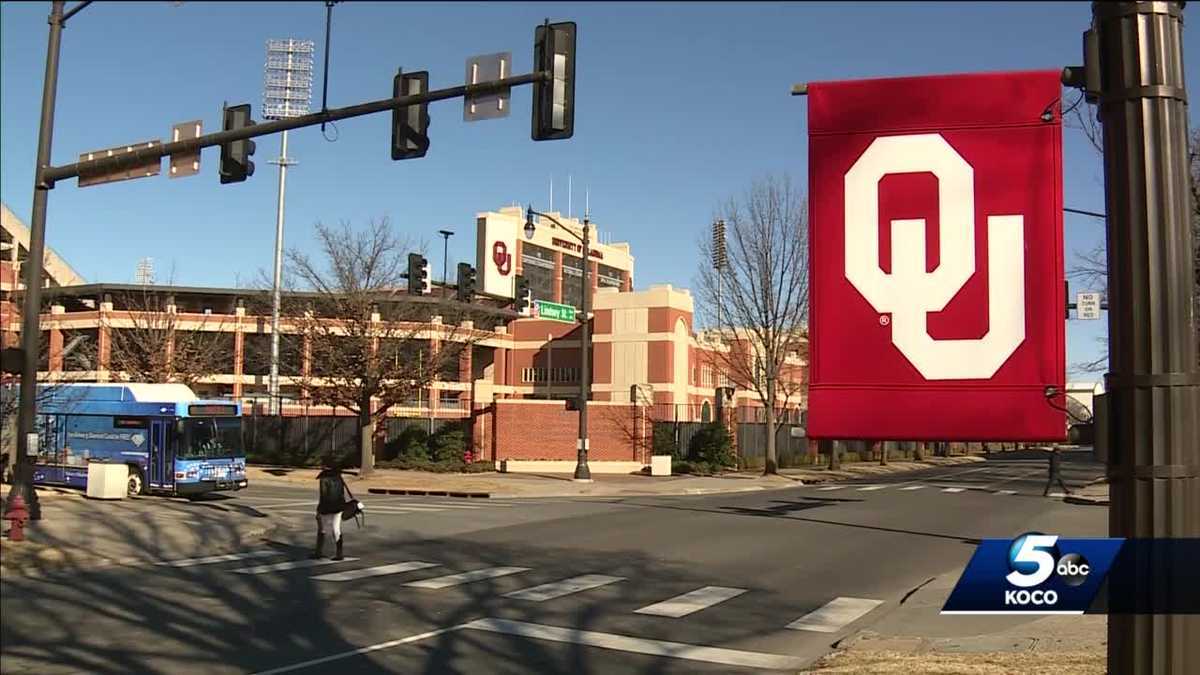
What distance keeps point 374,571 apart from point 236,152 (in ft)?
21.8

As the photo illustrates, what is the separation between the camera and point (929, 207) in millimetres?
3639

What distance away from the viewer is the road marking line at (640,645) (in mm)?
8555

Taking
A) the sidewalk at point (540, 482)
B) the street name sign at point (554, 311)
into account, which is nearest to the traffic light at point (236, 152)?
the sidewalk at point (540, 482)

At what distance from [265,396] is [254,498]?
39.5m

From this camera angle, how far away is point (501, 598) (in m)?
11.2

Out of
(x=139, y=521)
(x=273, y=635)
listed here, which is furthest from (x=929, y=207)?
(x=139, y=521)

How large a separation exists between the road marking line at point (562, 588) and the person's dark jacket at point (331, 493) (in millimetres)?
3742

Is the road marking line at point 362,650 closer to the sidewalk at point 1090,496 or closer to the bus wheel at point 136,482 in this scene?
the bus wheel at point 136,482

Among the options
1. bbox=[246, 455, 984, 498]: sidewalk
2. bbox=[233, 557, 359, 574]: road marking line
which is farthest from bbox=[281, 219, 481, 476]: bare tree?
bbox=[233, 557, 359, 574]: road marking line

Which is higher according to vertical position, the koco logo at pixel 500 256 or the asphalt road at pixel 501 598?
the koco logo at pixel 500 256

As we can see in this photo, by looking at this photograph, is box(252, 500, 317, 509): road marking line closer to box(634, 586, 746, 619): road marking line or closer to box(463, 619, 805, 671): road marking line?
box(634, 586, 746, 619): road marking line

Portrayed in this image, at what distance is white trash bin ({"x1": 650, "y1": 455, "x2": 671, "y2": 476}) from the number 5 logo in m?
38.1

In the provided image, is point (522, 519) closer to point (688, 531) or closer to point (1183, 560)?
point (688, 531)

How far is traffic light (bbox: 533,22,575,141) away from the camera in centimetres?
1234
